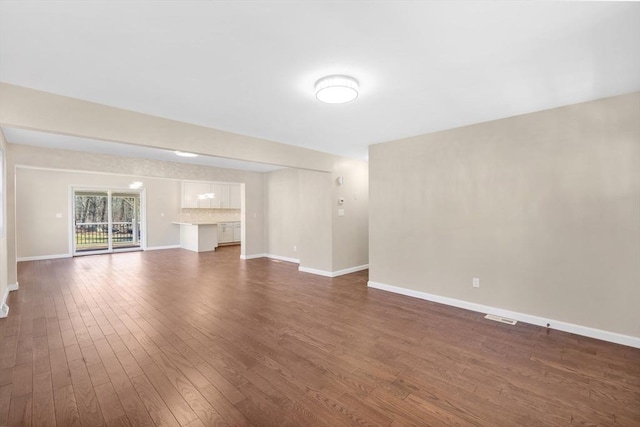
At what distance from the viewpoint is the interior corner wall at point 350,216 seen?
18.0 feet

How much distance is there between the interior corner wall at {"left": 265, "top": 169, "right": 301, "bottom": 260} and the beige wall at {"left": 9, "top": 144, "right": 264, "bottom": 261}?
27cm

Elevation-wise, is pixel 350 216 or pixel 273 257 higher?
pixel 350 216

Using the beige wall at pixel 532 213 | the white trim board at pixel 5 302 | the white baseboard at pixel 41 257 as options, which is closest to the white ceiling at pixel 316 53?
the beige wall at pixel 532 213

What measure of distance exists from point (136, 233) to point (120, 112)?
7387 mm

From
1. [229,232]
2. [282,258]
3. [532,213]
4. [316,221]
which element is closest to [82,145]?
[316,221]

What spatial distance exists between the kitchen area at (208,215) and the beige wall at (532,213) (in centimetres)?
640

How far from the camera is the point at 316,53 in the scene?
6.31 feet

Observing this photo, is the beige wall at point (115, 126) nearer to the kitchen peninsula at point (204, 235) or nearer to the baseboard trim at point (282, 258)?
the baseboard trim at point (282, 258)

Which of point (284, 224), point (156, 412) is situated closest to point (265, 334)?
point (156, 412)

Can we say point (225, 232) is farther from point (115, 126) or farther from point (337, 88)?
point (337, 88)

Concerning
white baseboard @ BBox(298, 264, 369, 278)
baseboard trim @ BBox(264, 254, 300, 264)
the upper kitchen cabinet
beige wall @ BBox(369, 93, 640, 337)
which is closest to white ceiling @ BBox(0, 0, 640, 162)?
beige wall @ BBox(369, 93, 640, 337)

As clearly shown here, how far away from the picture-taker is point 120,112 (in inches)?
114

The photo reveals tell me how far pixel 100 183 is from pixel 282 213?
17.8 feet

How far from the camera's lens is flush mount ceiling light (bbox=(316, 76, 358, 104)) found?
7.39ft
